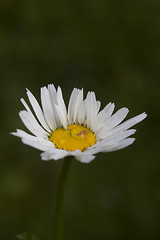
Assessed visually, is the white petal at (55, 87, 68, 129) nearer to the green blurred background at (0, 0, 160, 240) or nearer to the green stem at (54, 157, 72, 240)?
the green stem at (54, 157, 72, 240)

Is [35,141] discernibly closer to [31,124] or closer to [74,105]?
[31,124]

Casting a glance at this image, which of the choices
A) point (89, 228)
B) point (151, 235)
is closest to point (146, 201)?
point (151, 235)

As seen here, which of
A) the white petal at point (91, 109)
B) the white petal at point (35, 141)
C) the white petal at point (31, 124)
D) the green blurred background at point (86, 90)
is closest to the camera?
the white petal at point (35, 141)

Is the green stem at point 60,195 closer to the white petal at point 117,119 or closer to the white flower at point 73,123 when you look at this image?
the white flower at point 73,123

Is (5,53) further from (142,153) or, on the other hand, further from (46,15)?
(142,153)

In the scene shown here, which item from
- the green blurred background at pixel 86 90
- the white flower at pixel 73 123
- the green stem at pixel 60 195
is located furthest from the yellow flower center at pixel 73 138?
the green blurred background at pixel 86 90

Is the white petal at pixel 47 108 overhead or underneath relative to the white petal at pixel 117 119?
overhead

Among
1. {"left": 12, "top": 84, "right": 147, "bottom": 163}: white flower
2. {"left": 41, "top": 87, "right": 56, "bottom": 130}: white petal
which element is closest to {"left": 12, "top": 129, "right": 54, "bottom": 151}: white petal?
{"left": 12, "top": 84, "right": 147, "bottom": 163}: white flower

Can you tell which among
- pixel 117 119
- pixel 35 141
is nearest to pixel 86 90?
pixel 117 119
